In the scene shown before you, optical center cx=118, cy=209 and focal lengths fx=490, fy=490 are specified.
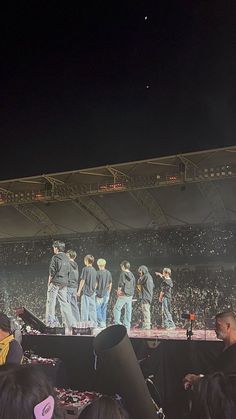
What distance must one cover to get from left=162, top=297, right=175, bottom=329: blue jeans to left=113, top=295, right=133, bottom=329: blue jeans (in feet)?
2.82

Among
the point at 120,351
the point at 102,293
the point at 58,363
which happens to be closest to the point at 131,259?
the point at 102,293

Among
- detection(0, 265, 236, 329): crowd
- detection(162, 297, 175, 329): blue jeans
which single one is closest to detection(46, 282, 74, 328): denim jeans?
detection(0, 265, 236, 329): crowd

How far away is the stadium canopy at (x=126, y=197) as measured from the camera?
35.1 feet

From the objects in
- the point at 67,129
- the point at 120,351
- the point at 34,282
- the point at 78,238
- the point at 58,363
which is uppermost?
the point at 67,129

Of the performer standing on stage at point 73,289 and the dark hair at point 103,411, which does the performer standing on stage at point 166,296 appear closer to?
the performer standing on stage at point 73,289

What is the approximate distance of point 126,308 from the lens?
479 inches

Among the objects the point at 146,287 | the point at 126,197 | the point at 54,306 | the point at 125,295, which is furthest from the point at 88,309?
the point at 126,197

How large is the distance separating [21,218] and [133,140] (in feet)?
17.5

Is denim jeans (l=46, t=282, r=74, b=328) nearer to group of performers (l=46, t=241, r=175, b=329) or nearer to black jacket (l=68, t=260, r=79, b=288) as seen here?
group of performers (l=46, t=241, r=175, b=329)

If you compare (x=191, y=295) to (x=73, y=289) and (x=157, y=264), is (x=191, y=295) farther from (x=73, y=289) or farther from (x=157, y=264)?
(x=73, y=289)

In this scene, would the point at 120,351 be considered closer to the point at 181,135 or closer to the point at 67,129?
the point at 181,135

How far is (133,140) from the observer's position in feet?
34.8

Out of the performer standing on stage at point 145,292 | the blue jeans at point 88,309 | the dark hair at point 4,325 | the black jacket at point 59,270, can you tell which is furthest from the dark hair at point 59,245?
the dark hair at point 4,325

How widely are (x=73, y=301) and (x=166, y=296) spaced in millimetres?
2362
